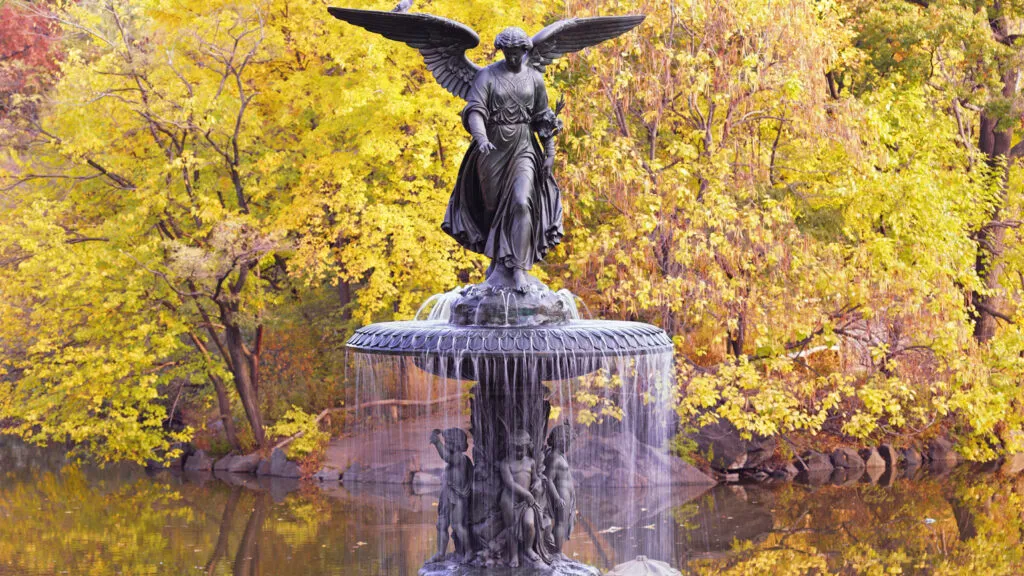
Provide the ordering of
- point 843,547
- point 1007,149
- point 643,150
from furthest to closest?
point 1007,149
point 643,150
point 843,547

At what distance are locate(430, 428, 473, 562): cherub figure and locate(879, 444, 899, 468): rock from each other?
14.9m

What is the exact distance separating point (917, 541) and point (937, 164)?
770 centimetres

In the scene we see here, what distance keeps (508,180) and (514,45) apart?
978 millimetres

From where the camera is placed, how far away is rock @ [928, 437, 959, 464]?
22.8 metres

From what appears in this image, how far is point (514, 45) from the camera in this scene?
8688mm

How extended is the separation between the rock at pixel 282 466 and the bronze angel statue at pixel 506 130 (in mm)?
Answer: 13421

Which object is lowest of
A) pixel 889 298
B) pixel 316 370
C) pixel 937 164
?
pixel 316 370

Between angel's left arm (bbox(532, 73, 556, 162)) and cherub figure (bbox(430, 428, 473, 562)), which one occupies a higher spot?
angel's left arm (bbox(532, 73, 556, 162))

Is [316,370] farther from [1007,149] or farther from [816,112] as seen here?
[1007,149]

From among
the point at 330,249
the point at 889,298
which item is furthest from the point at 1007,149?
the point at 330,249

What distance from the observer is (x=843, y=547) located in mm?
15508

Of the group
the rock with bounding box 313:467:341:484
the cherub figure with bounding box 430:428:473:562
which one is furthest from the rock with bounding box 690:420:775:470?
the cherub figure with bounding box 430:428:473:562

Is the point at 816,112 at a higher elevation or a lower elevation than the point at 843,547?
higher

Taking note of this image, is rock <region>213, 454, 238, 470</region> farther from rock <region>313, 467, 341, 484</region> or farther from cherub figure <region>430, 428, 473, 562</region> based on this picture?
cherub figure <region>430, 428, 473, 562</region>
